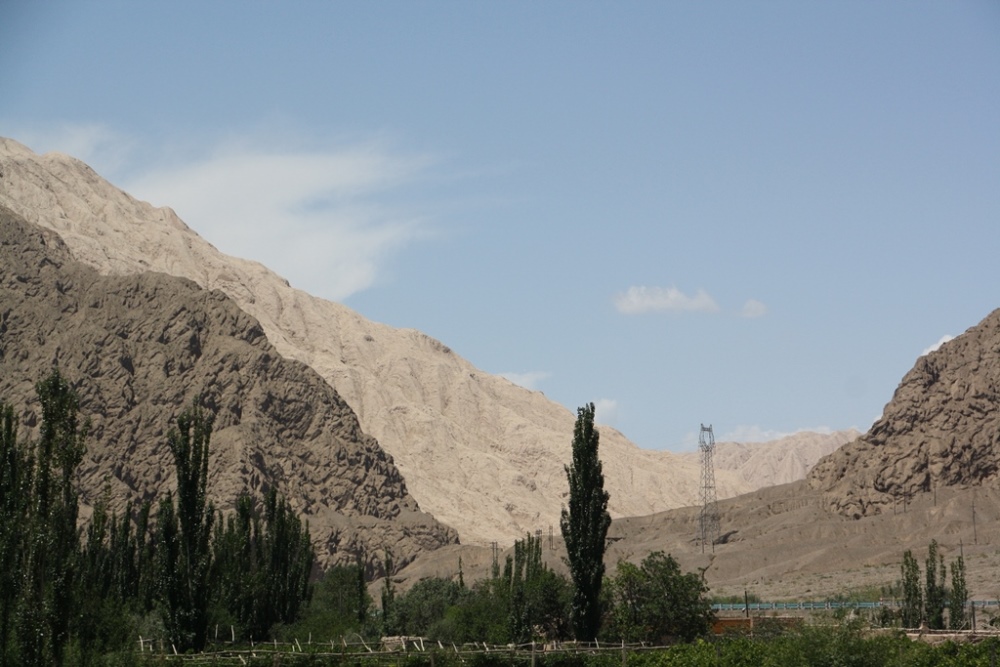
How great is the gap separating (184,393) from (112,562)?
2989 inches

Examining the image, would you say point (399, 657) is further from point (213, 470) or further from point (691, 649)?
point (213, 470)

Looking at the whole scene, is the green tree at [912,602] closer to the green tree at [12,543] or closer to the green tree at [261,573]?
the green tree at [261,573]

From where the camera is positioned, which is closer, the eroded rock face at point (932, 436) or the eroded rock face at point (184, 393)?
the eroded rock face at point (932, 436)

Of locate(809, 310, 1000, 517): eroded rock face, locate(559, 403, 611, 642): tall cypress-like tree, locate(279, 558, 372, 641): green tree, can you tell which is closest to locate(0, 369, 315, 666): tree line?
locate(279, 558, 372, 641): green tree

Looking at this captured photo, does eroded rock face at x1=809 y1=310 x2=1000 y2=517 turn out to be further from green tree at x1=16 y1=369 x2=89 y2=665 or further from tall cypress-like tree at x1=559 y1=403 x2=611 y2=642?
green tree at x1=16 y1=369 x2=89 y2=665

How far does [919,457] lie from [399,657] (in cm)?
9560

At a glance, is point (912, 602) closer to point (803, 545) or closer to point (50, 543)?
point (50, 543)

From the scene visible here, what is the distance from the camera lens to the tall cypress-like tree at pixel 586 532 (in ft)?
153

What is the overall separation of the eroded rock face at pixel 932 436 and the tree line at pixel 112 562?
7061 centimetres

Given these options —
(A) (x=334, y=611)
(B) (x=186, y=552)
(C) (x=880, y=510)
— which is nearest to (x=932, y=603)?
(A) (x=334, y=611)

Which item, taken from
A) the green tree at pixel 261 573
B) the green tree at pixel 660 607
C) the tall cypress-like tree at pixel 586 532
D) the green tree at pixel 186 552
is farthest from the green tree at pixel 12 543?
the green tree at pixel 660 607

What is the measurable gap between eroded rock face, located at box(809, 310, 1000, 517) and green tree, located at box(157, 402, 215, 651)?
90423mm

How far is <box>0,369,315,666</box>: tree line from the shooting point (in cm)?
3428

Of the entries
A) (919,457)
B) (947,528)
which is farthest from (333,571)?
(919,457)
